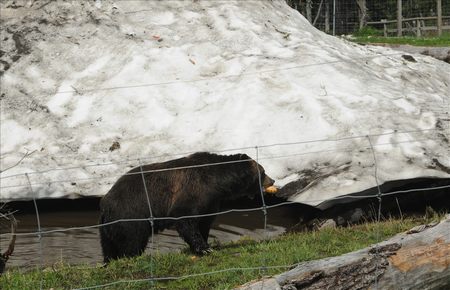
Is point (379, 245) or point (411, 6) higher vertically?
point (379, 245)

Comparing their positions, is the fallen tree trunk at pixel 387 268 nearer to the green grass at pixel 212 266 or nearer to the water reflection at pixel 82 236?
the green grass at pixel 212 266

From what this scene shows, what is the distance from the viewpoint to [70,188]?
11.8m

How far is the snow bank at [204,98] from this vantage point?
11.3 metres

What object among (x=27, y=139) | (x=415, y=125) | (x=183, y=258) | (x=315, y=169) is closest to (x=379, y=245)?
(x=183, y=258)

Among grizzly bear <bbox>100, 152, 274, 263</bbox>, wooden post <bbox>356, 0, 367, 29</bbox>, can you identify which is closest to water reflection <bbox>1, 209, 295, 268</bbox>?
grizzly bear <bbox>100, 152, 274, 263</bbox>

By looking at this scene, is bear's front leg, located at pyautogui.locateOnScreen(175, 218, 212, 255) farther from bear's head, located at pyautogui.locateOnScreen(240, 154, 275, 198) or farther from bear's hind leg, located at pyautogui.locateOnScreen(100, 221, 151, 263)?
bear's head, located at pyautogui.locateOnScreen(240, 154, 275, 198)

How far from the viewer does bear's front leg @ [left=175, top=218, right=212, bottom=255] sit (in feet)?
27.7

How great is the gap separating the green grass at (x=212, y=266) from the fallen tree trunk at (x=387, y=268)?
30.4 inches

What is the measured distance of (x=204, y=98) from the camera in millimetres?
12805

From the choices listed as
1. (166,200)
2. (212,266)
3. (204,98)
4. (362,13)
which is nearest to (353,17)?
(362,13)

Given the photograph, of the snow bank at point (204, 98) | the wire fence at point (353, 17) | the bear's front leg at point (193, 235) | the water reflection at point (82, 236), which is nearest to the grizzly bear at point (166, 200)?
the bear's front leg at point (193, 235)

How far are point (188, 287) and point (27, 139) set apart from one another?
6923mm

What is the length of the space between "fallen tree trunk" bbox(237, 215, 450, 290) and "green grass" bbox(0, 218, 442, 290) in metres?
0.77

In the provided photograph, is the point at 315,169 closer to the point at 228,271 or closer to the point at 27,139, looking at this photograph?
the point at 228,271
